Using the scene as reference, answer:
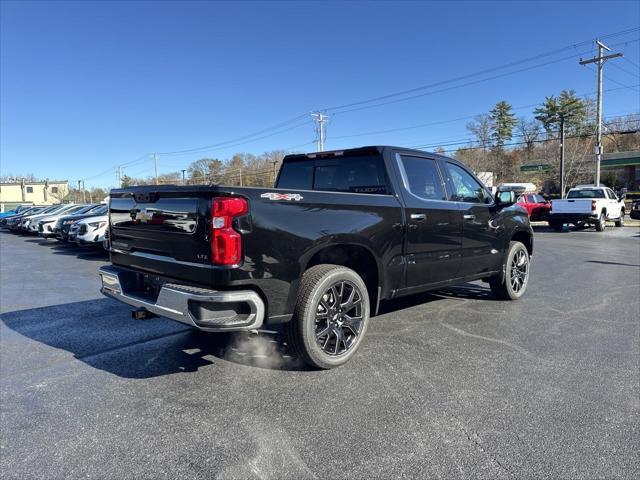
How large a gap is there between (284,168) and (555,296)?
4.57 meters

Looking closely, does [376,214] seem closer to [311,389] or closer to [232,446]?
[311,389]

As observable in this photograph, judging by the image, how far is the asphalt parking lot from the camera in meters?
2.54

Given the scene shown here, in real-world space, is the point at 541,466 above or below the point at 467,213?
below

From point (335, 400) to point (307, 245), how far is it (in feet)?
3.92

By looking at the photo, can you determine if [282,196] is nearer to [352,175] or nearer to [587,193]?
[352,175]

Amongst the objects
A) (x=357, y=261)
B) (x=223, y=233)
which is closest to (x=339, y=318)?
(x=357, y=261)

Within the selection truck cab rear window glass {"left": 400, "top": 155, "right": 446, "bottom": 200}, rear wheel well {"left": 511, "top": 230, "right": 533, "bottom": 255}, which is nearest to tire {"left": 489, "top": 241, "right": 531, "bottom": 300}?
rear wheel well {"left": 511, "top": 230, "right": 533, "bottom": 255}

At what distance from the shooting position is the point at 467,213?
5.34 metres

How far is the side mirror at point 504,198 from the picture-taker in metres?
5.82

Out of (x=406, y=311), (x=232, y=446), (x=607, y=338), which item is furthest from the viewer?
(x=406, y=311)

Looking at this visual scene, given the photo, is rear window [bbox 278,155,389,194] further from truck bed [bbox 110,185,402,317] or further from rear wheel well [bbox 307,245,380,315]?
rear wheel well [bbox 307,245,380,315]

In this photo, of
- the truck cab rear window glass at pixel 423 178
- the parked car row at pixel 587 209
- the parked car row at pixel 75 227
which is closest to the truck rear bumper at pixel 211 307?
the truck cab rear window glass at pixel 423 178

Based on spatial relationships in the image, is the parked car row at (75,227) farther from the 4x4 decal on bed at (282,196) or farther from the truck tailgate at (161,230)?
the 4x4 decal on bed at (282,196)

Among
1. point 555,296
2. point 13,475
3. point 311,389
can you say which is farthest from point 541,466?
point 555,296
